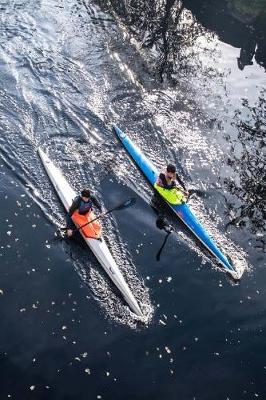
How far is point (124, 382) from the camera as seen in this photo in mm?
10242

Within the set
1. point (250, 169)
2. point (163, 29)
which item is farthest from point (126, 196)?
point (163, 29)

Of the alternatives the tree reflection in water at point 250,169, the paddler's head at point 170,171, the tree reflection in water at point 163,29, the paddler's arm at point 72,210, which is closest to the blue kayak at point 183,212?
the paddler's head at point 170,171

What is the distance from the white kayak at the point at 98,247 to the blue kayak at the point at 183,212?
284 centimetres

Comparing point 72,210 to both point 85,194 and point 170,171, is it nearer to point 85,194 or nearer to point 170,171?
point 85,194

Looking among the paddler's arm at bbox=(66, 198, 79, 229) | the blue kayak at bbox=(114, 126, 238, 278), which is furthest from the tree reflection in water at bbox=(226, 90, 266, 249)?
the paddler's arm at bbox=(66, 198, 79, 229)

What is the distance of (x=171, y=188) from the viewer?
14672mm

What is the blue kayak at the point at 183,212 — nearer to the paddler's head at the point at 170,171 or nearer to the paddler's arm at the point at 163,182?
the paddler's arm at the point at 163,182

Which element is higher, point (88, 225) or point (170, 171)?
point (170, 171)

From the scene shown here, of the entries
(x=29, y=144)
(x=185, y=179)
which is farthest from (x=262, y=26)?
(x=29, y=144)

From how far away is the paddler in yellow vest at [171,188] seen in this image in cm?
1444

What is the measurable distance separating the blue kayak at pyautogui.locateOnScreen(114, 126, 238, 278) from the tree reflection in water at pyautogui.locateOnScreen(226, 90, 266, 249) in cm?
152

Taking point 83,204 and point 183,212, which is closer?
point 83,204

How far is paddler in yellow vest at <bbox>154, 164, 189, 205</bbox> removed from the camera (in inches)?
569

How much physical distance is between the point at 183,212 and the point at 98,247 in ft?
10.6
